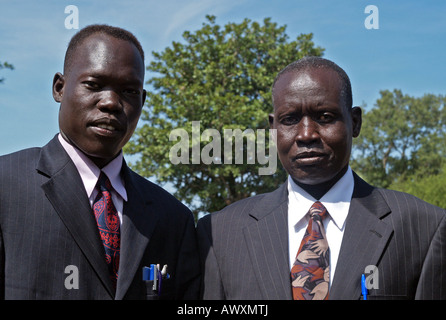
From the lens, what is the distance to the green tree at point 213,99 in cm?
2280

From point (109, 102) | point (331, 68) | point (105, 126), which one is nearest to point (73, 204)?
point (105, 126)

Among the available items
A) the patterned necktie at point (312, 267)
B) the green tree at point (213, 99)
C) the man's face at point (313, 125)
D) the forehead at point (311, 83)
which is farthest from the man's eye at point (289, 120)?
the green tree at point (213, 99)

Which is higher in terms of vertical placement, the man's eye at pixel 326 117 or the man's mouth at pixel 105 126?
the man's eye at pixel 326 117

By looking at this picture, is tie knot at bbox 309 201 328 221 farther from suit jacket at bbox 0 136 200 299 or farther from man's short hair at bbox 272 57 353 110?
suit jacket at bbox 0 136 200 299

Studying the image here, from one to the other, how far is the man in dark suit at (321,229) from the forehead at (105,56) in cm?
111

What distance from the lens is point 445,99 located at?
4691 centimetres

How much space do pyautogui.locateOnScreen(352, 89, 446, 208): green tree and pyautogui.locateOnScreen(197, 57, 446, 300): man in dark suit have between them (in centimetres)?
3845

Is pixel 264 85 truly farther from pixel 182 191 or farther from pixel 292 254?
pixel 292 254

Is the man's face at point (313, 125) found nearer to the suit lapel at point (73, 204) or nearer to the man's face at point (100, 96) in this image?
the man's face at point (100, 96)

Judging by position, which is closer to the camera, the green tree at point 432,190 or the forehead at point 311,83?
the forehead at point 311,83

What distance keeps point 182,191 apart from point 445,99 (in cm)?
3309

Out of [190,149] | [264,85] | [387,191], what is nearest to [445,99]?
[264,85]

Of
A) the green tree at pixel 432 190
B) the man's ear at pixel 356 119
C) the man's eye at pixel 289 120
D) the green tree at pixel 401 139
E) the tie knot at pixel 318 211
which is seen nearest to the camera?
the tie knot at pixel 318 211

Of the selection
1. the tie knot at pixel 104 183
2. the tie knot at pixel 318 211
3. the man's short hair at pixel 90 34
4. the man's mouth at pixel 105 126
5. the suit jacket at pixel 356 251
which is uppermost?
the man's short hair at pixel 90 34
